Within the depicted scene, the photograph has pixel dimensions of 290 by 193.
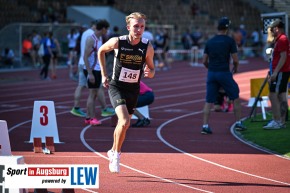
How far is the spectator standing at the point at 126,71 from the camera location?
10750 mm

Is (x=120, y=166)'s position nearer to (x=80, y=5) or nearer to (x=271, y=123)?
(x=271, y=123)

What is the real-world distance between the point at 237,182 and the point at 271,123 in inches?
211

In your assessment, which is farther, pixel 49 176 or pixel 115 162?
pixel 115 162

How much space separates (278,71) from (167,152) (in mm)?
2914

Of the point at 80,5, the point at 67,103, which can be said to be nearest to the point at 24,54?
the point at 80,5

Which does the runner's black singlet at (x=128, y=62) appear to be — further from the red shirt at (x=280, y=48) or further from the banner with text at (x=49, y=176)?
the red shirt at (x=280, y=48)

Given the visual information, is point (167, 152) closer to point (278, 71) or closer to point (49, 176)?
point (278, 71)

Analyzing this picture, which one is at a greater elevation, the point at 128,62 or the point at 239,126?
the point at 128,62

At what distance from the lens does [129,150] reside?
13492mm

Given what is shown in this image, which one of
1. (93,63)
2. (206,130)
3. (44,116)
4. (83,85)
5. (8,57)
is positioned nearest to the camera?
(44,116)

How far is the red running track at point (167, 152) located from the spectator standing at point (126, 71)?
1.81 ft

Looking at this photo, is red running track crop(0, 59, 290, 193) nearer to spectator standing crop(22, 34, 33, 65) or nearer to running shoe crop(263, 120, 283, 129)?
running shoe crop(263, 120, 283, 129)

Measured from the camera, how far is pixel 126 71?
10930 mm

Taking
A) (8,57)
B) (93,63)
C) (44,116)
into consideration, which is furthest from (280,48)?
(8,57)
